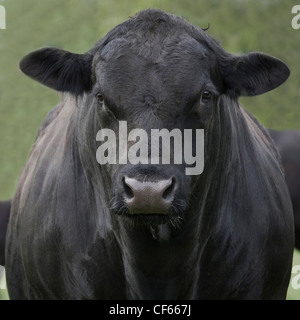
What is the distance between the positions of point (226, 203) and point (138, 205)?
1255 millimetres

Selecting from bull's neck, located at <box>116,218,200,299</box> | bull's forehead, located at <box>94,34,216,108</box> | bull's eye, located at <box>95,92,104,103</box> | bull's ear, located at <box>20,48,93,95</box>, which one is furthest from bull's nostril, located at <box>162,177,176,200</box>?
bull's ear, located at <box>20,48,93,95</box>

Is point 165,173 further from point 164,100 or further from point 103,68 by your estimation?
point 103,68

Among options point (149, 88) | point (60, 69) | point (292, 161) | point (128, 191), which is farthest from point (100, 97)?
point (292, 161)

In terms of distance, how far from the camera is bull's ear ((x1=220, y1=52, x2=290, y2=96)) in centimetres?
538

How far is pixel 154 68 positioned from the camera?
196 inches

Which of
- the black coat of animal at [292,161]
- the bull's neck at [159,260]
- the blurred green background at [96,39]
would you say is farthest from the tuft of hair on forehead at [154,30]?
the blurred green background at [96,39]

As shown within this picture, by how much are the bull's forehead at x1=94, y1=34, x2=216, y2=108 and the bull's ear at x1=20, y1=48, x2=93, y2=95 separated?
240 millimetres

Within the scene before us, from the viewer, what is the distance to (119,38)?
520 cm

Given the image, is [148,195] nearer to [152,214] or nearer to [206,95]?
[152,214]

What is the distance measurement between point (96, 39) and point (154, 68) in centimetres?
1921

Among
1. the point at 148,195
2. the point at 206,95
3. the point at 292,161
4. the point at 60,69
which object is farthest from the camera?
the point at 292,161

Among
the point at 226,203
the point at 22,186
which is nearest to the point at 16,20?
the point at 22,186

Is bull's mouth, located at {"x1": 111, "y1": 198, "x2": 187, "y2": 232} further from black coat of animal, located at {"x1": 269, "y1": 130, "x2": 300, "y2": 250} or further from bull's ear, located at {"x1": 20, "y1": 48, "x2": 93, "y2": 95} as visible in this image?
black coat of animal, located at {"x1": 269, "y1": 130, "x2": 300, "y2": 250}
